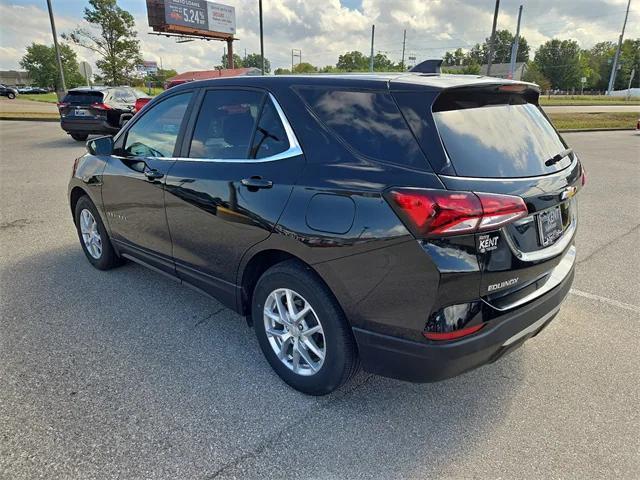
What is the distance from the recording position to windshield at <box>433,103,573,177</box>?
2.02 meters

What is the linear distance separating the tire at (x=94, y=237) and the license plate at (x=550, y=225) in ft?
12.1

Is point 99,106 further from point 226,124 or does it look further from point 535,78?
point 535,78

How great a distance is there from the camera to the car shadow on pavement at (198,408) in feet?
6.93

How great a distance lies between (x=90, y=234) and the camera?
4.43 metres

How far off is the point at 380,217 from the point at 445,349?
67cm

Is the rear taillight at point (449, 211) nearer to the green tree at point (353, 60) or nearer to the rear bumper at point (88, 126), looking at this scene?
the rear bumper at point (88, 126)

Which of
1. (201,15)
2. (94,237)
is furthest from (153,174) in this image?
(201,15)

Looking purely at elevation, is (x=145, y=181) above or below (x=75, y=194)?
above

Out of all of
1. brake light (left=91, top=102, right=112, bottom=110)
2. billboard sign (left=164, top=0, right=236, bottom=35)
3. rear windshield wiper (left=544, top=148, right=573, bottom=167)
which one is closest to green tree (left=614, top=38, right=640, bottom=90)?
billboard sign (left=164, top=0, right=236, bottom=35)

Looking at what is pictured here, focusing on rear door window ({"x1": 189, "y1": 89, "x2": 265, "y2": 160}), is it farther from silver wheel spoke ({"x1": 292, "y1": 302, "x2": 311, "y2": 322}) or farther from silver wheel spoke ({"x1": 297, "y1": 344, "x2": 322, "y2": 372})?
silver wheel spoke ({"x1": 297, "y1": 344, "x2": 322, "y2": 372})

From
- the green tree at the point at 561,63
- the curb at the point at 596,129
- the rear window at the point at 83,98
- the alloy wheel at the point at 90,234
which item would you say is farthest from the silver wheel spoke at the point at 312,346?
the green tree at the point at 561,63

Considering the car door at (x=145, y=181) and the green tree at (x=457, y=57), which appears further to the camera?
the green tree at (x=457, y=57)

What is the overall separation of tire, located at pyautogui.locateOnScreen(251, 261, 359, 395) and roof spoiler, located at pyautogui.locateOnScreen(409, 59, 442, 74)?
1521mm

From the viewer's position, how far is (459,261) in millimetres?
1889
